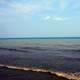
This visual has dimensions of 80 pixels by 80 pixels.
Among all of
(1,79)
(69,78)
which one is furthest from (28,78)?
(69,78)

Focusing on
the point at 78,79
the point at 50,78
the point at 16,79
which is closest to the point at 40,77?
the point at 50,78

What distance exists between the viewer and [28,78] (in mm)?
13641

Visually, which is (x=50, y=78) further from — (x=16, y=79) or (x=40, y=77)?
(x=16, y=79)

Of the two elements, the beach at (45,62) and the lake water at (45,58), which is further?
Answer: the lake water at (45,58)

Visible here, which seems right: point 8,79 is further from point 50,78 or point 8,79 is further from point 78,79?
point 78,79

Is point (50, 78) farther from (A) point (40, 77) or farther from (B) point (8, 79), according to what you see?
(B) point (8, 79)

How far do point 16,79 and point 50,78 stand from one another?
7.84 ft

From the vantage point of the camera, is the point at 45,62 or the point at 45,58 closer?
the point at 45,62

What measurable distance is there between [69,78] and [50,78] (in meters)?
1.37

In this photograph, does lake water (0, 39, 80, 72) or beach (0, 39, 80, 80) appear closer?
beach (0, 39, 80, 80)

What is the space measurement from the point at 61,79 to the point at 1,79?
4.14 m

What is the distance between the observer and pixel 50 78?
13.7m

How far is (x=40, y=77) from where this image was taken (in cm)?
1405

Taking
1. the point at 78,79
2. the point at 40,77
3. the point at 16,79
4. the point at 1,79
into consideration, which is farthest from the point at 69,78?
the point at 1,79
